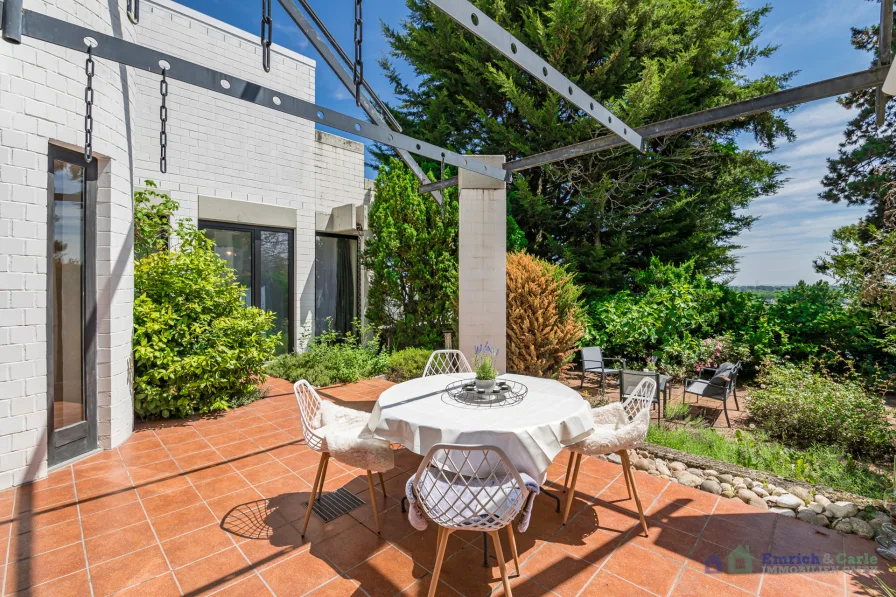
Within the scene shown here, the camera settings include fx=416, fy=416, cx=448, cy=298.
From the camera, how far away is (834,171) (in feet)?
31.2

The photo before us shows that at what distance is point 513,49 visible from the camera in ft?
7.35

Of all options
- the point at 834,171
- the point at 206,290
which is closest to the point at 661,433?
the point at 206,290

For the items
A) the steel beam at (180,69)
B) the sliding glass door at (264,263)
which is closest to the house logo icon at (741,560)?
the steel beam at (180,69)

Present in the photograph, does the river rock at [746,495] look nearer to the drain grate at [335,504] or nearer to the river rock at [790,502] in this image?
the river rock at [790,502]

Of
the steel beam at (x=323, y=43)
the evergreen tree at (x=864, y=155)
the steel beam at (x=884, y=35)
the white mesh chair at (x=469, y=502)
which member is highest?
the evergreen tree at (x=864, y=155)

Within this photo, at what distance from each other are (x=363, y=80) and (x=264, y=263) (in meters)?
4.87

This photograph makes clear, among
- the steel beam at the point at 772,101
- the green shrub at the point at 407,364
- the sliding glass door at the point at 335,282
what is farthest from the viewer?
the sliding glass door at the point at 335,282

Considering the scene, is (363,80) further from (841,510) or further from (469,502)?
(841,510)

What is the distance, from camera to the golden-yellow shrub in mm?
5941

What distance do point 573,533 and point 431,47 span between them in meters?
9.80

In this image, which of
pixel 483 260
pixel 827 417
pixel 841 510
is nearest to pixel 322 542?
pixel 841 510

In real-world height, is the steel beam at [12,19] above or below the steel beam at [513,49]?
below

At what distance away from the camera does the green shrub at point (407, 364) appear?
6250 millimetres

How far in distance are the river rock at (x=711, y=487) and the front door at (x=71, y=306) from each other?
16.4ft
